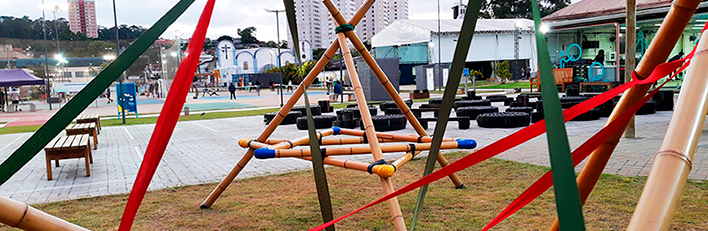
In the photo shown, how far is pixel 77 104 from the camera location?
1528mm

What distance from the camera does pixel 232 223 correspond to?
14.0 ft

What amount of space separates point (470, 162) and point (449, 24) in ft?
156

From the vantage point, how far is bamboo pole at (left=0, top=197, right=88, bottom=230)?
1.41m

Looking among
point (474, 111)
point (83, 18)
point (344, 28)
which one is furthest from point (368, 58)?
point (83, 18)

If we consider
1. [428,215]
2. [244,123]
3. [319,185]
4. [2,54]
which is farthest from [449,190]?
[2,54]

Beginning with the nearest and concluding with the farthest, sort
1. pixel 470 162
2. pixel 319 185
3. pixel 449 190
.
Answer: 1. pixel 470 162
2. pixel 319 185
3. pixel 449 190

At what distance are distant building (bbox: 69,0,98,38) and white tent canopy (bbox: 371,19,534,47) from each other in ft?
89.0

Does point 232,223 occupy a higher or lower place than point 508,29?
lower

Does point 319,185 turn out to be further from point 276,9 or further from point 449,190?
point 276,9

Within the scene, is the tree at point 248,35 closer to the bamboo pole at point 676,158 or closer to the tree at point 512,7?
the tree at point 512,7

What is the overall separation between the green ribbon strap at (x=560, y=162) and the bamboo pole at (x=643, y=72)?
51cm

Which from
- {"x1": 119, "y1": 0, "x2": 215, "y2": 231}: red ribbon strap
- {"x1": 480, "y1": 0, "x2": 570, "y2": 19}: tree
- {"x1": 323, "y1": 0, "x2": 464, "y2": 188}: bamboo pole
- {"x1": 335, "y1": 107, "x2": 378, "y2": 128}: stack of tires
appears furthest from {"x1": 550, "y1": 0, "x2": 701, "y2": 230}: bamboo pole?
{"x1": 480, "y1": 0, "x2": 570, "y2": 19}: tree

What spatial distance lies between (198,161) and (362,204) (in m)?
4.50

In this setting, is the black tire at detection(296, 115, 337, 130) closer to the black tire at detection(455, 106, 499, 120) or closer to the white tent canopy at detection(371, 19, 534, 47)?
the black tire at detection(455, 106, 499, 120)
